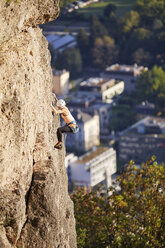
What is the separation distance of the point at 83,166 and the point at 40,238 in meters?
57.0

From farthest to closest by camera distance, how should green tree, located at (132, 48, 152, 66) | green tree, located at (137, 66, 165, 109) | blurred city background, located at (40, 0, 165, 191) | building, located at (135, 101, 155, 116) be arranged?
green tree, located at (132, 48, 152, 66), green tree, located at (137, 66, 165, 109), building, located at (135, 101, 155, 116), blurred city background, located at (40, 0, 165, 191)

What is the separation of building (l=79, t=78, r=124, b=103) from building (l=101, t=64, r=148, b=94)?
1976 millimetres

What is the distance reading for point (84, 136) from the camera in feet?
260

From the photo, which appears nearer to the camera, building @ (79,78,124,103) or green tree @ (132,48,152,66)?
building @ (79,78,124,103)

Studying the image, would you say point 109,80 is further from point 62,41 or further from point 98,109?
point 62,41

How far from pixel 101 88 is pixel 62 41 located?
17.2 m

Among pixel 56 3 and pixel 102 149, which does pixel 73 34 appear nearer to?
pixel 102 149

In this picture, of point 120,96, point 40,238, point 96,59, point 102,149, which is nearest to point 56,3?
point 40,238

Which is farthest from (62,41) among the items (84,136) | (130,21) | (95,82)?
(84,136)

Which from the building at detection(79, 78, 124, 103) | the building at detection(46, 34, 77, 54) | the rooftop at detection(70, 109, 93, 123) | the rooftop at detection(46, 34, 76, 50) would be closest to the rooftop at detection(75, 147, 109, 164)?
the rooftop at detection(70, 109, 93, 123)

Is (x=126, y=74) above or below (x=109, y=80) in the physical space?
above

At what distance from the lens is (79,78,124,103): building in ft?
298

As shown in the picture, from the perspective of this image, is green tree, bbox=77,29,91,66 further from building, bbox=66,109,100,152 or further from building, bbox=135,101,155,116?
building, bbox=66,109,100,152

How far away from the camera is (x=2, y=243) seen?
9102 millimetres
